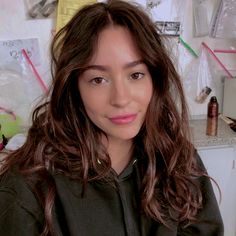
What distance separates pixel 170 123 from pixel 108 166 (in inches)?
10.2

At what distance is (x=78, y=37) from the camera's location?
0.86m

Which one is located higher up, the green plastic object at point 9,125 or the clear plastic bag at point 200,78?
the clear plastic bag at point 200,78

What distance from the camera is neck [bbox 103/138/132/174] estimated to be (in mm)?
1033

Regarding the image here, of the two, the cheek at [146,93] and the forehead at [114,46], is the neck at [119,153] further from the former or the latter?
the forehead at [114,46]

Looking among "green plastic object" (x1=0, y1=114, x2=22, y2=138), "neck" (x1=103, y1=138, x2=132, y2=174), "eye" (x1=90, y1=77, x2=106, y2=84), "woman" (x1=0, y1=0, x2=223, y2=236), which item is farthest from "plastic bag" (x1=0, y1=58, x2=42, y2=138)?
"eye" (x1=90, y1=77, x2=106, y2=84)

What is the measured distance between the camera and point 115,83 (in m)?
0.86

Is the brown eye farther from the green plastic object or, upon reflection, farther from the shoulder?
the green plastic object

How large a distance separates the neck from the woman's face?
12 cm

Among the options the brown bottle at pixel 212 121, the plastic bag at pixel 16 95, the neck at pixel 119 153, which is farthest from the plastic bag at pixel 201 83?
the neck at pixel 119 153

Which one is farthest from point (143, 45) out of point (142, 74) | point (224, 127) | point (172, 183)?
point (224, 127)

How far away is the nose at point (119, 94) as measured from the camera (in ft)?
2.80

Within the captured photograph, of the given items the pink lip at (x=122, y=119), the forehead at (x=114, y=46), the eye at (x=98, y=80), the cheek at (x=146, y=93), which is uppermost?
the forehead at (x=114, y=46)

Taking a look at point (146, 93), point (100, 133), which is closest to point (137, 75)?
point (146, 93)

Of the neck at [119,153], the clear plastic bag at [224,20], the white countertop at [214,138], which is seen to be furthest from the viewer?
the clear plastic bag at [224,20]
